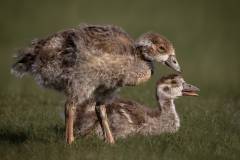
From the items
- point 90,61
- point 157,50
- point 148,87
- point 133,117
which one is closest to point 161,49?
point 157,50

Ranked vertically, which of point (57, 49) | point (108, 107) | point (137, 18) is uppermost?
point (137, 18)

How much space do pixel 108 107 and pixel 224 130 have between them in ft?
7.06

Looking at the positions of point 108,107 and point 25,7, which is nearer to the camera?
point 108,107

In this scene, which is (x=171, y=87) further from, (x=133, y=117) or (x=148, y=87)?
(x=148, y=87)

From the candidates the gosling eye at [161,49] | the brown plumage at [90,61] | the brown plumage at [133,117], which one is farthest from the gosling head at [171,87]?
the gosling eye at [161,49]

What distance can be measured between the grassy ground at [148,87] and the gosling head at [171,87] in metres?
0.59

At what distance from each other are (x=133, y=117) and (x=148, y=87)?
531 centimetres

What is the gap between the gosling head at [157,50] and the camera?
872cm

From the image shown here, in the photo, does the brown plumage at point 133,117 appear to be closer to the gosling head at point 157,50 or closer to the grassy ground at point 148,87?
the grassy ground at point 148,87

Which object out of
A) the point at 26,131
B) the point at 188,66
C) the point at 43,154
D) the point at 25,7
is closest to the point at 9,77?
the point at 188,66

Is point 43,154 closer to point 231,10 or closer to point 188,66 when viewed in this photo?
point 188,66

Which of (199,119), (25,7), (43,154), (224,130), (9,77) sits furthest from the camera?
(25,7)

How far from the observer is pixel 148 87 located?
15.0 metres

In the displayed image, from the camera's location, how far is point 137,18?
28.5 metres
